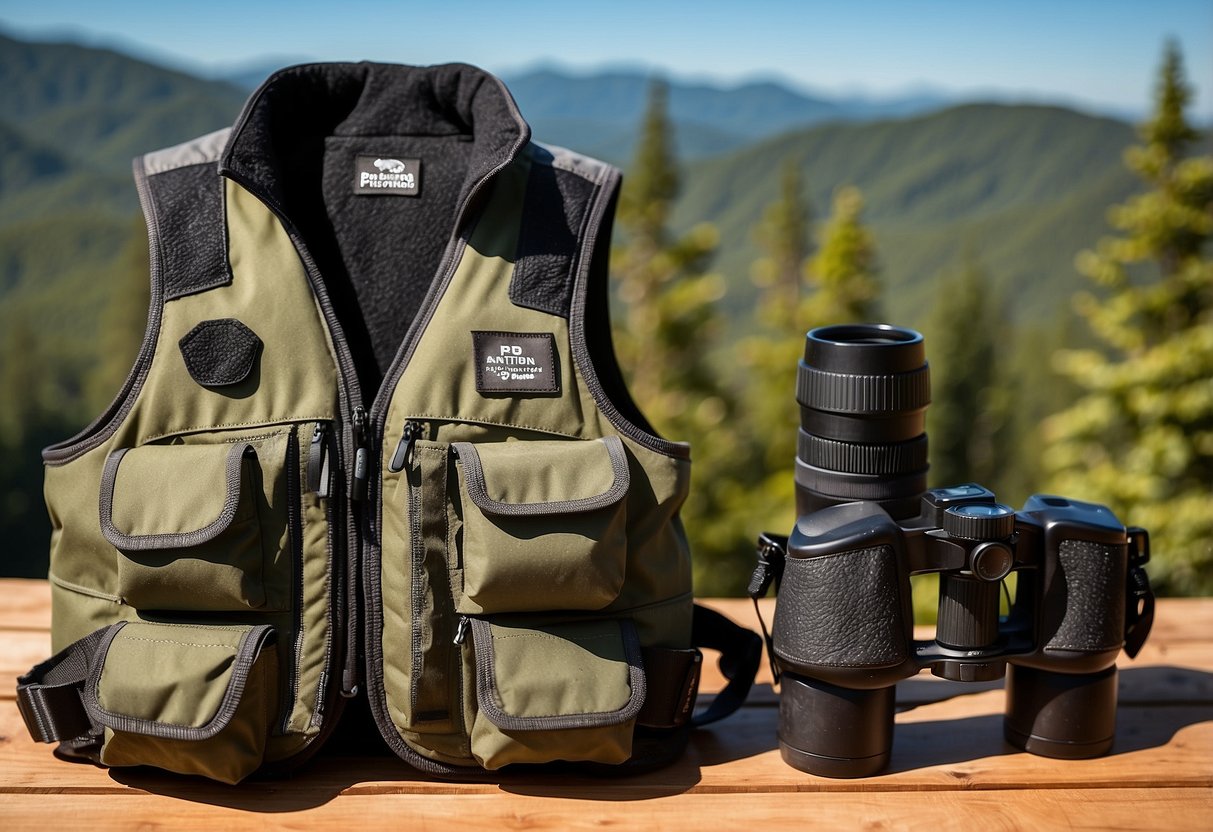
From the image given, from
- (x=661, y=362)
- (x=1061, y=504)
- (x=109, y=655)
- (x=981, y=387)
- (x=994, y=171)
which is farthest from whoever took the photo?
(x=994, y=171)

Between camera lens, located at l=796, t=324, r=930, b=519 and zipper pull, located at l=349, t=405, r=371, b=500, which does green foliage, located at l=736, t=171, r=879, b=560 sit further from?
zipper pull, located at l=349, t=405, r=371, b=500

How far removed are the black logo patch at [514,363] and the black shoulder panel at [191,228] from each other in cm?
40

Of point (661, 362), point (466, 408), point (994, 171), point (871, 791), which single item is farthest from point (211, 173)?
point (994, 171)

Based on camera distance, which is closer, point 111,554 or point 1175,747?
point 111,554

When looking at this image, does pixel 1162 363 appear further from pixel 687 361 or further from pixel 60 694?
pixel 60 694

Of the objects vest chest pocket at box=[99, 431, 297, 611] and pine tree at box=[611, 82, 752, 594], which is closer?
vest chest pocket at box=[99, 431, 297, 611]

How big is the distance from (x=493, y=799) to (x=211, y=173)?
3.43ft

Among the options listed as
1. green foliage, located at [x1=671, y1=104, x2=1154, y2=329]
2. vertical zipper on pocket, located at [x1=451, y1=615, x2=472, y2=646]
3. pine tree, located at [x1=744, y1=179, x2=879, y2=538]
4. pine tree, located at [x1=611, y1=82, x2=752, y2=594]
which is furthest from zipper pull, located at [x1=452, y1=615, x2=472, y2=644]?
green foliage, located at [x1=671, y1=104, x2=1154, y2=329]

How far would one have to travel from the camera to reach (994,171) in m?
100

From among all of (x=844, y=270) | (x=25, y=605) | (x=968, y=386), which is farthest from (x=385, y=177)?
(x=968, y=386)

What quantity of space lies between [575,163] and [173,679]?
98cm

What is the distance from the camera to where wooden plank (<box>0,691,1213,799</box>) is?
158cm

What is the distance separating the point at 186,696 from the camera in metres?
1.46

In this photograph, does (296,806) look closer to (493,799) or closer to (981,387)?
(493,799)
